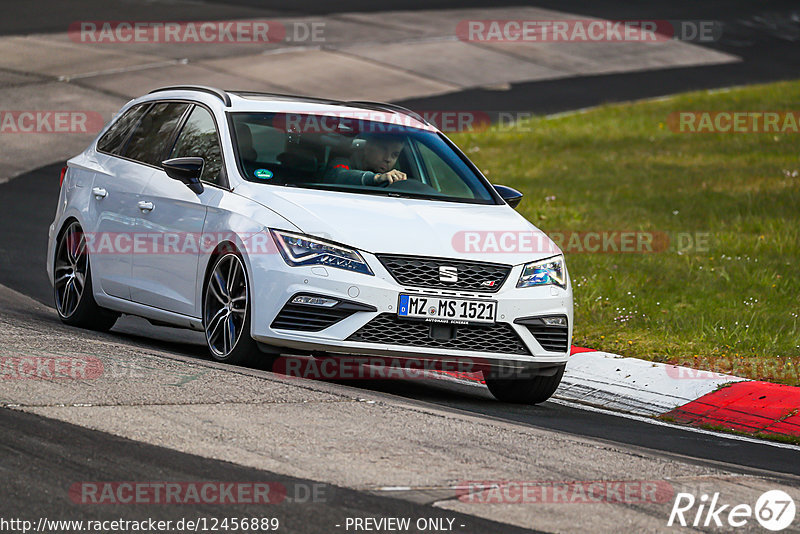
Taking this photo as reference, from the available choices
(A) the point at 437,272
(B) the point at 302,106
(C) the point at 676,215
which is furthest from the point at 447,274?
(C) the point at 676,215

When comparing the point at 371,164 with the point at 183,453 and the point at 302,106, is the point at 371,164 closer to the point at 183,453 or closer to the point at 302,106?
the point at 302,106

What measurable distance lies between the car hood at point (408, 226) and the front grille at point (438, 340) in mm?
401

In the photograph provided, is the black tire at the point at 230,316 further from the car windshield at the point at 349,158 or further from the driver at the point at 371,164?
the driver at the point at 371,164

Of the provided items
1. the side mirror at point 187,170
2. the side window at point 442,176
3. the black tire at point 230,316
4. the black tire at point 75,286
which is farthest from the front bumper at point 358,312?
the black tire at point 75,286

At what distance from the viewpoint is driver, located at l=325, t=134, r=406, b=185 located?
8695mm

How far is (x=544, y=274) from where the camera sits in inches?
322

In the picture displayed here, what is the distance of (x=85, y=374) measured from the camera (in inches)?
281

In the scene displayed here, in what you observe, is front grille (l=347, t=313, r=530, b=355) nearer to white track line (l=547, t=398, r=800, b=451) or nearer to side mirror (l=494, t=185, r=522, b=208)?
white track line (l=547, t=398, r=800, b=451)

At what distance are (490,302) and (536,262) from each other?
0.50 metres

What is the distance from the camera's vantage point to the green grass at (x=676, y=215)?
10.5 meters

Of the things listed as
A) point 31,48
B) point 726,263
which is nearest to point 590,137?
point 726,263

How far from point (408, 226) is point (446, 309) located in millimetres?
580

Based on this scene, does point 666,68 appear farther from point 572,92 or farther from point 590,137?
point 590,137

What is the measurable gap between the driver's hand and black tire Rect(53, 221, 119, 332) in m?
2.30
